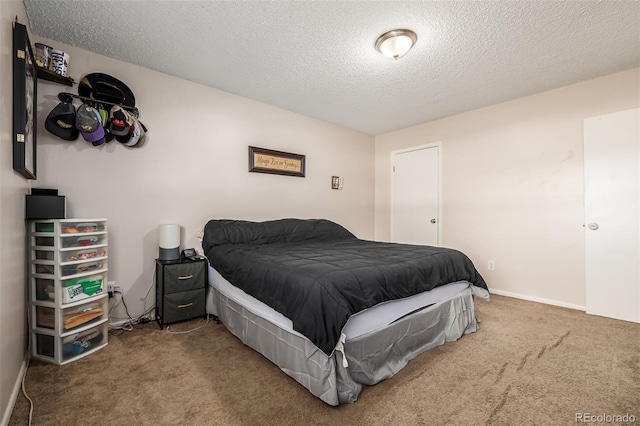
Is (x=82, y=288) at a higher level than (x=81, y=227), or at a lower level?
lower

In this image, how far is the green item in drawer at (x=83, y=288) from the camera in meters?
1.94

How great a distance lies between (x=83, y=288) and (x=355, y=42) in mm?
2817

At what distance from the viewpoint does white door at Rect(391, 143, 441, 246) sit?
422cm

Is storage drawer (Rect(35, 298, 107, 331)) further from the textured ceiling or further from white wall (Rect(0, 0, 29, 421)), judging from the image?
the textured ceiling

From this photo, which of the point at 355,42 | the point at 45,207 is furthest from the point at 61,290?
the point at 355,42

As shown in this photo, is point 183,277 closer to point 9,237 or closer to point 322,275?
point 9,237

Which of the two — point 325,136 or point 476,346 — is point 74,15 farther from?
point 476,346

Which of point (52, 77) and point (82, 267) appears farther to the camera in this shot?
point (52, 77)

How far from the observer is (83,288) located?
6.59 ft

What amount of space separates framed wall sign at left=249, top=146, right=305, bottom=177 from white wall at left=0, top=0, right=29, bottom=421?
6.79ft

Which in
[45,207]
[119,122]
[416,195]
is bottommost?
[45,207]

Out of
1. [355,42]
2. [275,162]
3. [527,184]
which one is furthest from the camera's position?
[275,162]

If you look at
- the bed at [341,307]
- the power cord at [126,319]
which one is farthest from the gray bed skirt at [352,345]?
the power cord at [126,319]

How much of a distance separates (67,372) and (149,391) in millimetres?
659
